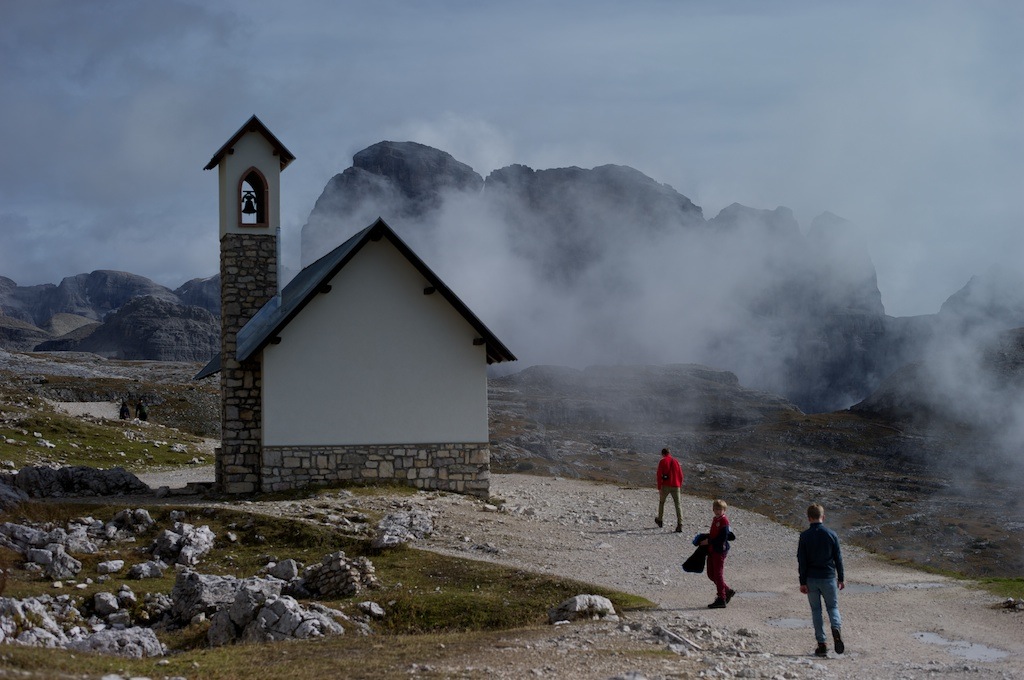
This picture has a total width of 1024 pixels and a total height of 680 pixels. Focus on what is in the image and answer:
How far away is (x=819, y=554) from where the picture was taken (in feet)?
39.8

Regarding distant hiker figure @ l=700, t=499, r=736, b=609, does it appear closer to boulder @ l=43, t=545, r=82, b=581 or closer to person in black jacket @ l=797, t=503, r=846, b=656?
person in black jacket @ l=797, t=503, r=846, b=656

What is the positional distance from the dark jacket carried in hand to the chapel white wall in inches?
580

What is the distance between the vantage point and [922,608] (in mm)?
15070

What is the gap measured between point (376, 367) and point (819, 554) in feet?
52.4

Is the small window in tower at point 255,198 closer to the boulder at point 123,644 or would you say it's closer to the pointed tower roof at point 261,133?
the pointed tower roof at point 261,133

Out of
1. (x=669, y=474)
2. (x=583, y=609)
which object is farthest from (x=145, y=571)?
(x=669, y=474)

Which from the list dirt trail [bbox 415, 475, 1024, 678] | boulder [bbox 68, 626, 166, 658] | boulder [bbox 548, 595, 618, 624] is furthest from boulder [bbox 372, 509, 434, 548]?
boulder [bbox 68, 626, 166, 658]

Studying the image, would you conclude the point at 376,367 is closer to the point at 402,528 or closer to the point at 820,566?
the point at 402,528

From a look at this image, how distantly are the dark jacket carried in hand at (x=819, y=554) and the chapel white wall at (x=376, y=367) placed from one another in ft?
48.3

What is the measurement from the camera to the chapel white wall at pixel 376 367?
2516 centimetres

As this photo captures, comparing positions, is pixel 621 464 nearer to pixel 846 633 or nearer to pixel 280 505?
pixel 280 505

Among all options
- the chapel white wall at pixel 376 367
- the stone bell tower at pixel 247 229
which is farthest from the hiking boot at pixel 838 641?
the stone bell tower at pixel 247 229

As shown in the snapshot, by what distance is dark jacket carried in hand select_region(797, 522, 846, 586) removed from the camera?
39.5 feet

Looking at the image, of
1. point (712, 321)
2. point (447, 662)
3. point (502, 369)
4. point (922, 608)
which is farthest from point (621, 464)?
point (712, 321)
